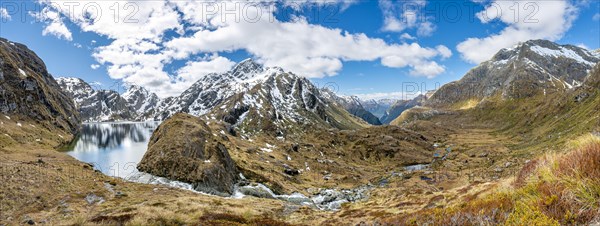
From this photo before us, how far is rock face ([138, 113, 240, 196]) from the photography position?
3095 inches

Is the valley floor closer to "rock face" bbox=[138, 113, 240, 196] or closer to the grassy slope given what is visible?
the grassy slope

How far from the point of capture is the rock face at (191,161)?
78625 mm

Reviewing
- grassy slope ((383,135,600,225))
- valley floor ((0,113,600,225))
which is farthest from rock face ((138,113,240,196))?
grassy slope ((383,135,600,225))

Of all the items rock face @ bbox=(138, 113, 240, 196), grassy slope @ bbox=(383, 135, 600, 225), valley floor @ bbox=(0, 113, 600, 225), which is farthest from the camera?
rock face @ bbox=(138, 113, 240, 196)

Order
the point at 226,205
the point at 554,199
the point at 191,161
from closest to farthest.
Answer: the point at 554,199
the point at 226,205
the point at 191,161

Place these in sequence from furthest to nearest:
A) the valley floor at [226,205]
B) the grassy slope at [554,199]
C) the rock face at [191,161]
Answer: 1. the rock face at [191,161]
2. the valley floor at [226,205]
3. the grassy slope at [554,199]

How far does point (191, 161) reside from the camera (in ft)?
270

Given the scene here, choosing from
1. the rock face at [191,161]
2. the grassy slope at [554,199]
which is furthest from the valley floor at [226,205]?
the rock face at [191,161]

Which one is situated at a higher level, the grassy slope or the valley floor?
the grassy slope

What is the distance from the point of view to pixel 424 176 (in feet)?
508

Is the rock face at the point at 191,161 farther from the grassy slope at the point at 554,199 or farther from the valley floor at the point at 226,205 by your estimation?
the grassy slope at the point at 554,199

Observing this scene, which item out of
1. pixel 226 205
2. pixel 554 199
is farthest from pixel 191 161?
pixel 554 199

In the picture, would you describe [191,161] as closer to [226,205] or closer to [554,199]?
[226,205]

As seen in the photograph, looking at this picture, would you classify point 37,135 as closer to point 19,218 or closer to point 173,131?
point 173,131
